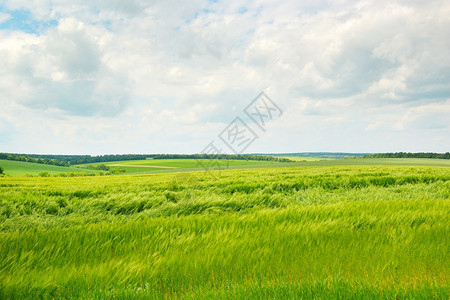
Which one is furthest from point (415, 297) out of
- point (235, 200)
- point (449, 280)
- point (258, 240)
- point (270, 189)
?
point (270, 189)

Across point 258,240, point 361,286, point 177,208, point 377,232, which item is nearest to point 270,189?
point 177,208

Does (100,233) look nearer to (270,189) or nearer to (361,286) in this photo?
(361,286)

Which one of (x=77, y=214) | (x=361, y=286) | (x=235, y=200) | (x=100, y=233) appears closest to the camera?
(x=361, y=286)

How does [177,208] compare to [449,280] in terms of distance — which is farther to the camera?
[177,208]

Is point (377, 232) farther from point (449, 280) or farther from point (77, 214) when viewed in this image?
point (77, 214)

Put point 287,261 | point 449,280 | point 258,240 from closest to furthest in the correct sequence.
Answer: point 449,280 < point 287,261 < point 258,240

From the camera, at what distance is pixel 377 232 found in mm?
3939

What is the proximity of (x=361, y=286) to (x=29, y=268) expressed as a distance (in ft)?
11.0

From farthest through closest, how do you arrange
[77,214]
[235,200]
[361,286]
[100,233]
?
[235,200]
[77,214]
[100,233]
[361,286]

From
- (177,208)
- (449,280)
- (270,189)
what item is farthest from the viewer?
(270,189)

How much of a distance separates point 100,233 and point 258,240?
2291 mm

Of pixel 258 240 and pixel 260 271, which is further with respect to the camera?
pixel 258 240

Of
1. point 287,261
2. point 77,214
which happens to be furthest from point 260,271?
point 77,214

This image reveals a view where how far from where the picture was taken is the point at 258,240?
136 inches
